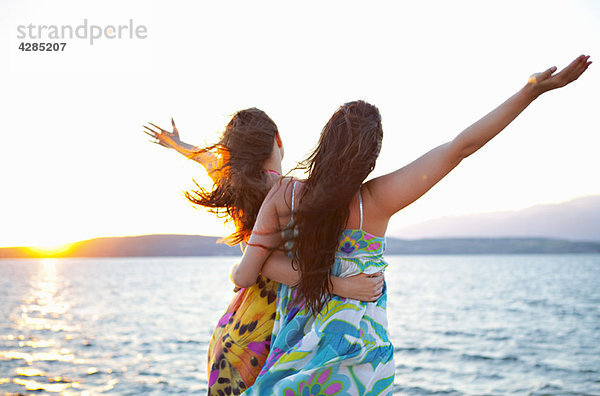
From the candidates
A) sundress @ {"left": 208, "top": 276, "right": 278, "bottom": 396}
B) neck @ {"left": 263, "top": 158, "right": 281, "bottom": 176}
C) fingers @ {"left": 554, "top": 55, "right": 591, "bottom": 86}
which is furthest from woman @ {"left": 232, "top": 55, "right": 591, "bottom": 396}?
fingers @ {"left": 554, "top": 55, "right": 591, "bottom": 86}

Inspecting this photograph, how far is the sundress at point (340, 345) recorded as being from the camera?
2.14 metres

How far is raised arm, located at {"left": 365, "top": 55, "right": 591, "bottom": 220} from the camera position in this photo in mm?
1870

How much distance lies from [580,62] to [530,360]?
14.2 metres

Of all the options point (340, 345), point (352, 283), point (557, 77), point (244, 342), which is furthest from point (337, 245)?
point (557, 77)

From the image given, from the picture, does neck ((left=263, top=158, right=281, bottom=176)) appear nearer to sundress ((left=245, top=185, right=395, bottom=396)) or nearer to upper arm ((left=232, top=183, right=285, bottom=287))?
upper arm ((left=232, top=183, right=285, bottom=287))

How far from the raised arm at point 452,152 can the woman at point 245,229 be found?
0.61 meters

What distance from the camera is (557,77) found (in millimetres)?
1859

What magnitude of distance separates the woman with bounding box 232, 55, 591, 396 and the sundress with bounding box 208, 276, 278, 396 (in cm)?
17

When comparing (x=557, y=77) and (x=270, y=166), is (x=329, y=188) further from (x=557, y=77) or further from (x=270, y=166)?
(x=557, y=77)

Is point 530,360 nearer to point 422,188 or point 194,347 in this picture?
point 194,347

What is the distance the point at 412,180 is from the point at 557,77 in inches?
24.9

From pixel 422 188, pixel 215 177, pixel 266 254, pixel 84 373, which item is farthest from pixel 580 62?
pixel 84 373

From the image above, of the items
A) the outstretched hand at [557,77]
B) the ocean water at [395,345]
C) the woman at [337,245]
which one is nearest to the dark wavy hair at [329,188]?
the woman at [337,245]

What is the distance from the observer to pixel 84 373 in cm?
1111
